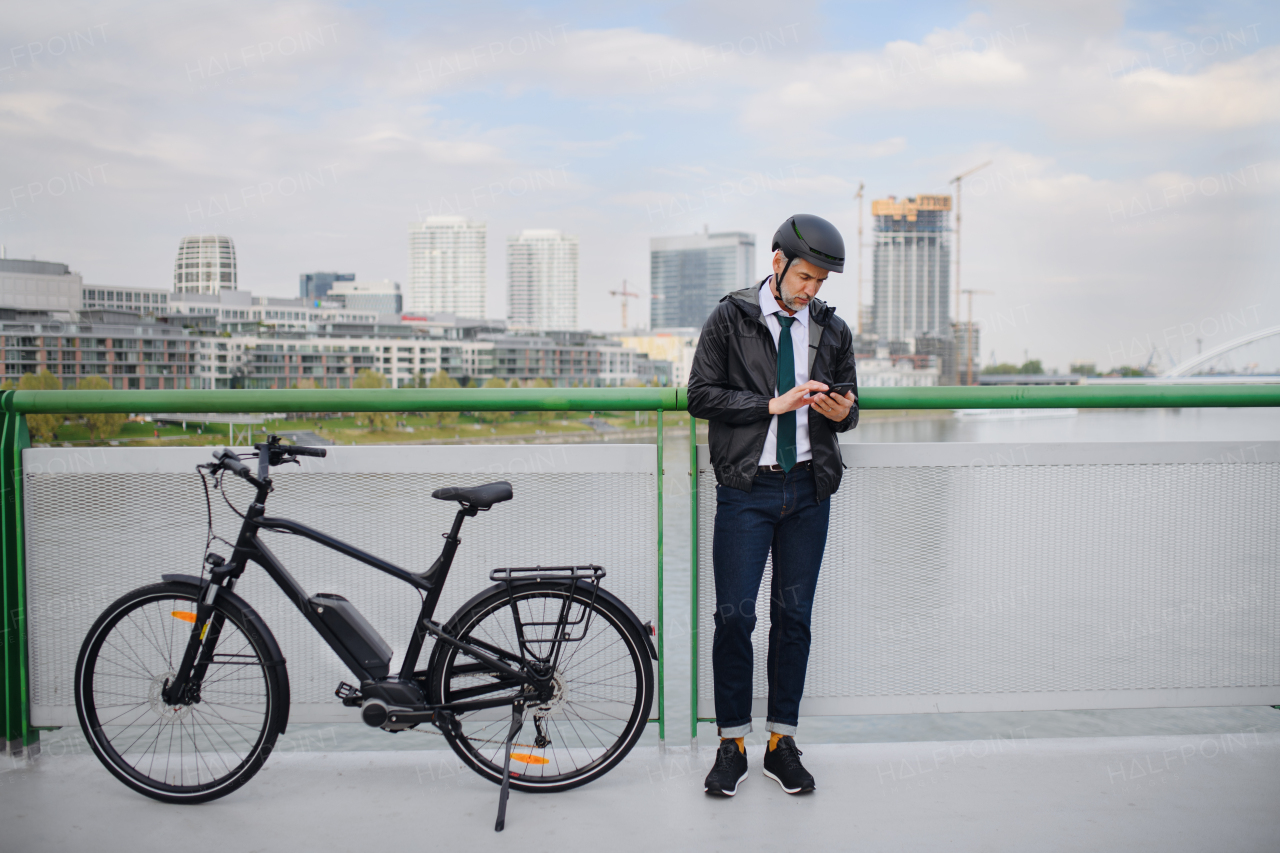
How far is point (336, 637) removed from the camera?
238cm

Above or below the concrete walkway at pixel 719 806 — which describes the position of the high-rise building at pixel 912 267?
above

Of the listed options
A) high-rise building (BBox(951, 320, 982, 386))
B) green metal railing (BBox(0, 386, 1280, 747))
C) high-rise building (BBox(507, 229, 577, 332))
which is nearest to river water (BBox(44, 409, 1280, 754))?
green metal railing (BBox(0, 386, 1280, 747))

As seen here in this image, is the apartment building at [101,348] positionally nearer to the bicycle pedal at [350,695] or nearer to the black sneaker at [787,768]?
the bicycle pedal at [350,695]

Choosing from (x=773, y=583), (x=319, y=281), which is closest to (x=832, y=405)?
(x=773, y=583)

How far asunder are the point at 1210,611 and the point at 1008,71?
104674 millimetres

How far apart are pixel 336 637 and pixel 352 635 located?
0.04 m

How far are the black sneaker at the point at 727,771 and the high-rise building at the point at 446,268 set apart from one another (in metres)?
113

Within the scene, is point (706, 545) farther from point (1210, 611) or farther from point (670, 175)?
point (670, 175)

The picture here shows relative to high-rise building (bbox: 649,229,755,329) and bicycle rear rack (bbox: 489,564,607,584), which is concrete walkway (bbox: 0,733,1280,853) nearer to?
bicycle rear rack (bbox: 489,564,607,584)

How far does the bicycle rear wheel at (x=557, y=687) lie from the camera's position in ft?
7.84

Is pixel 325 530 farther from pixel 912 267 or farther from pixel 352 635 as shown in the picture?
pixel 912 267

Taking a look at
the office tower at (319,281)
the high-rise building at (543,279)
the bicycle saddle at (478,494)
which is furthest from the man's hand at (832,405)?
the office tower at (319,281)

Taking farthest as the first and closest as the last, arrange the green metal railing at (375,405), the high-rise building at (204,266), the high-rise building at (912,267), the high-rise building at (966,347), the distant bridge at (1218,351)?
the high-rise building at (912,267) < the high-rise building at (966,347) < the high-rise building at (204,266) < the distant bridge at (1218,351) < the green metal railing at (375,405)

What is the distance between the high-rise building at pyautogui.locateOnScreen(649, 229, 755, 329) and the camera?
349 ft
